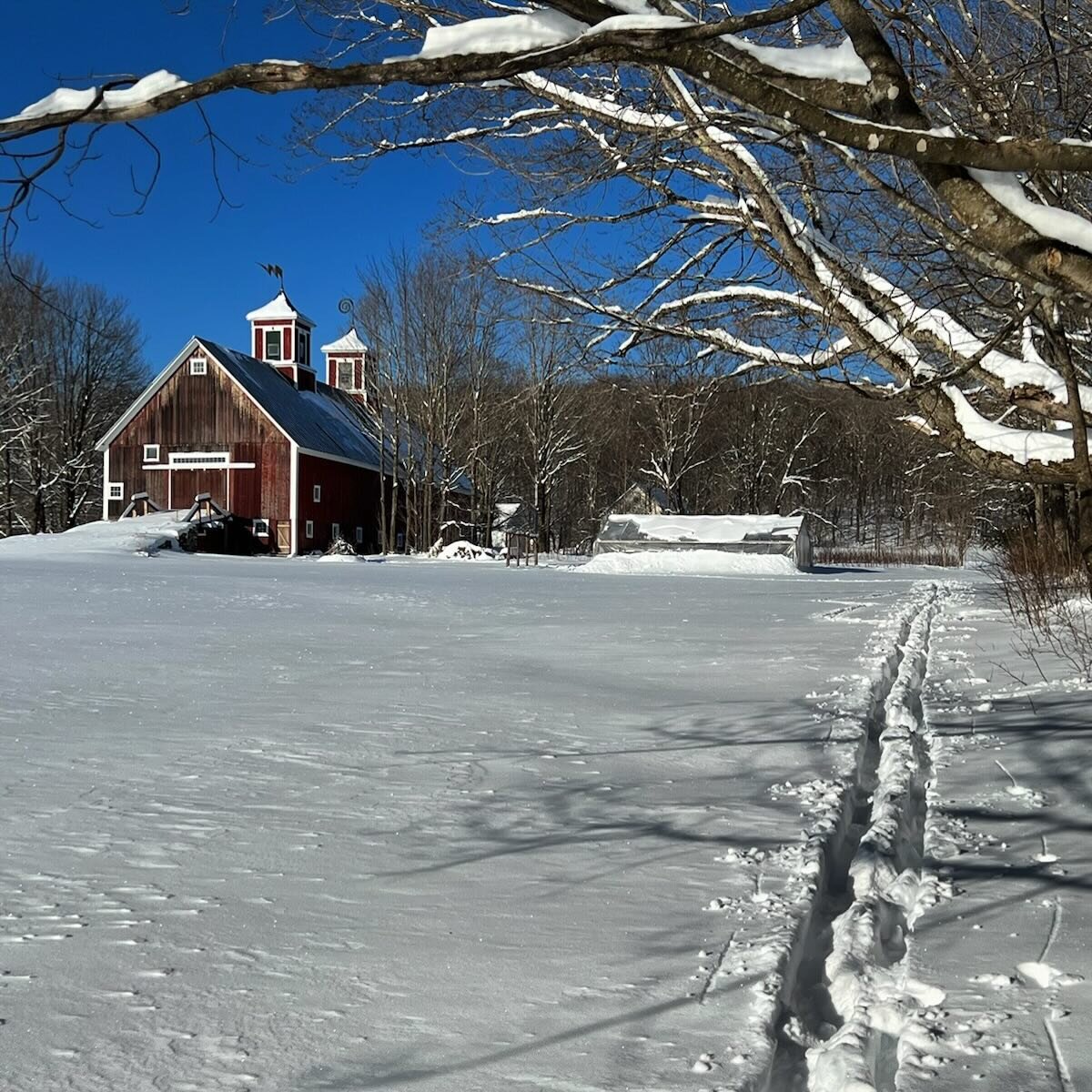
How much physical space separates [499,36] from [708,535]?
102ft

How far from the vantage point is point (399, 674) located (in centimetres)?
852

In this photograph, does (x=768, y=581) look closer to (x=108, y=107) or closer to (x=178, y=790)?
(x=178, y=790)

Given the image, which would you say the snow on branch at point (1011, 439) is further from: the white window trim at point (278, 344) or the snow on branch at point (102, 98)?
the white window trim at point (278, 344)

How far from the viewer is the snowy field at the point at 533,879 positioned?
2518 millimetres

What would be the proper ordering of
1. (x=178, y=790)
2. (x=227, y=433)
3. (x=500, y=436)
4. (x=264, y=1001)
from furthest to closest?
(x=500, y=436)
(x=227, y=433)
(x=178, y=790)
(x=264, y=1001)

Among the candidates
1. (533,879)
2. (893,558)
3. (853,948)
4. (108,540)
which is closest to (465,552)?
(108,540)

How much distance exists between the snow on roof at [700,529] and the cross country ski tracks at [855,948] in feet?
91.7

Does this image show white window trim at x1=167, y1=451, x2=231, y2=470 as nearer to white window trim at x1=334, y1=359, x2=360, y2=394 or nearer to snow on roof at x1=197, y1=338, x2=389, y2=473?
snow on roof at x1=197, y1=338, x2=389, y2=473

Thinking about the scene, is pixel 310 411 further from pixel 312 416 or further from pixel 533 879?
pixel 533 879

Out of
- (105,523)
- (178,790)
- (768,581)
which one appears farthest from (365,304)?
(178,790)

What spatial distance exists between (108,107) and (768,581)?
80.6 feet

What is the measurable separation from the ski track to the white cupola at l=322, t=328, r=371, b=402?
44.6 metres

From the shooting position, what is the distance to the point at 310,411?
43031mm

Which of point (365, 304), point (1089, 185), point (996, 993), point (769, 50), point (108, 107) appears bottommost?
point (996, 993)
